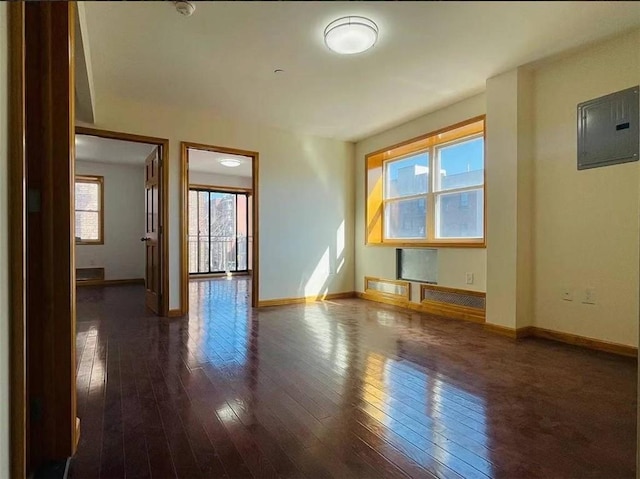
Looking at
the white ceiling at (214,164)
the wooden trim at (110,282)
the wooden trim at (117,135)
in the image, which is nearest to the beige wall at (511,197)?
the wooden trim at (117,135)

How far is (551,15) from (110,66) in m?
3.60

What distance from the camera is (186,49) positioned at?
274 cm

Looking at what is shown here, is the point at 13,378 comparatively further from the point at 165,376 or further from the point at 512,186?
the point at 512,186

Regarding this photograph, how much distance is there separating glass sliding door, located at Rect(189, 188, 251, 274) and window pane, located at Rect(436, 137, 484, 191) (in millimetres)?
5822

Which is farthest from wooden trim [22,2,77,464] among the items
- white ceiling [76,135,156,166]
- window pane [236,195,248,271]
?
window pane [236,195,248,271]

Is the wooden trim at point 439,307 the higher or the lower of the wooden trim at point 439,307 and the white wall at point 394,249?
the lower

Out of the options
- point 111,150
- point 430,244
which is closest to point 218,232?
point 111,150

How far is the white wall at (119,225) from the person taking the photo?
704cm

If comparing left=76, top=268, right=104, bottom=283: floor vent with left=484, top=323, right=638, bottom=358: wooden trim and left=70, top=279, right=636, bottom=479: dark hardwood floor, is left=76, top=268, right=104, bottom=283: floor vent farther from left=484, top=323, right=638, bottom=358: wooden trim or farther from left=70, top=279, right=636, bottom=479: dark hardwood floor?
left=484, top=323, right=638, bottom=358: wooden trim

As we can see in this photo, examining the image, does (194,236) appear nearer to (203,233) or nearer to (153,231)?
(203,233)

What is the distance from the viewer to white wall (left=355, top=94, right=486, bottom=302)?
3.79 meters

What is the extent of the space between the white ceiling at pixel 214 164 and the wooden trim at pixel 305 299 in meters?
2.56

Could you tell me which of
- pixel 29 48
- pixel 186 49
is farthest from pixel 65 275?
pixel 186 49

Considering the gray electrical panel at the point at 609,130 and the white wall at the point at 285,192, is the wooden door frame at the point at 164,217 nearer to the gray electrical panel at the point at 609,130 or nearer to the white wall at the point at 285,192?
the white wall at the point at 285,192
